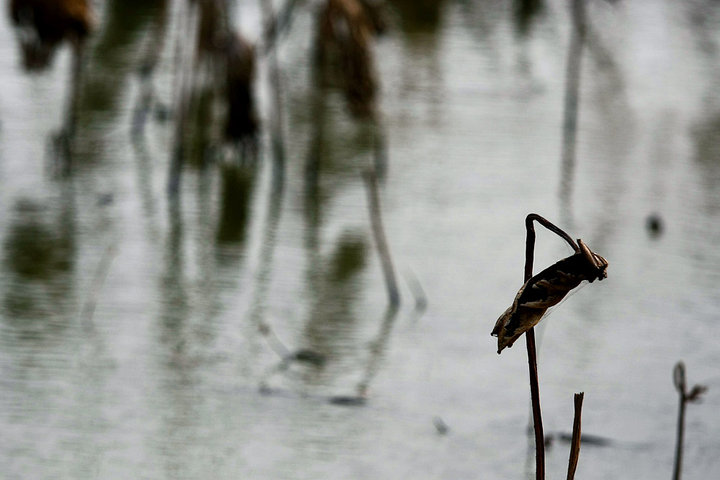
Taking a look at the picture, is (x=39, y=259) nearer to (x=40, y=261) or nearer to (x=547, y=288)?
(x=40, y=261)

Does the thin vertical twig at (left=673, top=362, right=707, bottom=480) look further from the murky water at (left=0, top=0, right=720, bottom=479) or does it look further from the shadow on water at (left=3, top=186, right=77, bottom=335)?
the shadow on water at (left=3, top=186, right=77, bottom=335)

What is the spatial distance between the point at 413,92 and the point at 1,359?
16.7 feet

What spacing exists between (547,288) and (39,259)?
167 inches

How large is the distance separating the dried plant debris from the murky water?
1934 mm

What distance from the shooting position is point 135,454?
3.76 metres

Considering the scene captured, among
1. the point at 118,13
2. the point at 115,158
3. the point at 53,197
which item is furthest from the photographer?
the point at 118,13

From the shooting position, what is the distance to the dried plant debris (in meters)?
1.80

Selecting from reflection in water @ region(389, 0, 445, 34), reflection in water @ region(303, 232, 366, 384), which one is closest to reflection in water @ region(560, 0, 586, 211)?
reflection in water @ region(303, 232, 366, 384)

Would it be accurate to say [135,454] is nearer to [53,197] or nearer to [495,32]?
[53,197]

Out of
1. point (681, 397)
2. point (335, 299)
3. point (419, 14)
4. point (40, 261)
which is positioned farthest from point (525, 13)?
point (681, 397)

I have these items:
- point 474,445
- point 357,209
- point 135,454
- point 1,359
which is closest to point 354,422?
point 474,445

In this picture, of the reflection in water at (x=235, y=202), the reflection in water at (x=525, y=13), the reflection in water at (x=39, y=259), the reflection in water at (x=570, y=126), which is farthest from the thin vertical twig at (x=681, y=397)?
the reflection in water at (x=525, y=13)

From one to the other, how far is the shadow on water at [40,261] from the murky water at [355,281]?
0.01 metres

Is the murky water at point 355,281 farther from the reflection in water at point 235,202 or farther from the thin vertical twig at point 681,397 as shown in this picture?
the thin vertical twig at point 681,397
